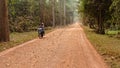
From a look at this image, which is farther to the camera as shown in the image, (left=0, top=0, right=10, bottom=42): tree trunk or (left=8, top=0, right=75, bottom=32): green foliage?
(left=8, top=0, right=75, bottom=32): green foliage

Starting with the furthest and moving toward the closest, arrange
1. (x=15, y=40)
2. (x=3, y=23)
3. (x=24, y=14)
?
(x=24, y=14), (x=15, y=40), (x=3, y=23)

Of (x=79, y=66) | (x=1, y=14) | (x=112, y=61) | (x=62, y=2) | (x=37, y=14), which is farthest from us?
(x=62, y=2)

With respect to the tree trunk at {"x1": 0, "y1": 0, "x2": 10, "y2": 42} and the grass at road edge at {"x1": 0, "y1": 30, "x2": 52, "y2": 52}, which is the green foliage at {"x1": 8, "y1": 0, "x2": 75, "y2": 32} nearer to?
the grass at road edge at {"x1": 0, "y1": 30, "x2": 52, "y2": 52}

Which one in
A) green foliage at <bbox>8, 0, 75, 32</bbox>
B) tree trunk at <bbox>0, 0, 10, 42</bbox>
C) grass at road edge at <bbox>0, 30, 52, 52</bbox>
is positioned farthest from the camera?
green foliage at <bbox>8, 0, 75, 32</bbox>

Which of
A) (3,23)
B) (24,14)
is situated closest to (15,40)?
(3,23)

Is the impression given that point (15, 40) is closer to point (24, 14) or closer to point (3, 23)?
point (3, 23)

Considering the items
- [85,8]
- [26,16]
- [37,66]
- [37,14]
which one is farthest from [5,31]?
[37,14]

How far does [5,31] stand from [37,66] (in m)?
13.5

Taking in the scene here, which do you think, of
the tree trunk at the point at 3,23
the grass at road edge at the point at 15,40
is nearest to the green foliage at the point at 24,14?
the grass at road edge at the point at 15,40

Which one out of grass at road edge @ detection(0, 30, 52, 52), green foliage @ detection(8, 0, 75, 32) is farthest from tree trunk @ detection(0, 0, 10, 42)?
green foliage @ detection(8, 0, 75, 32)

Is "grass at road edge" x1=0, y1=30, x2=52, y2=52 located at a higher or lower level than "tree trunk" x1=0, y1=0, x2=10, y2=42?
lower

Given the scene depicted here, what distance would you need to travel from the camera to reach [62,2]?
108625 mm

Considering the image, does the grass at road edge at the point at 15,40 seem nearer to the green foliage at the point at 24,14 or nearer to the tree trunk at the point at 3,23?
the tree trunk at the point at 3,23

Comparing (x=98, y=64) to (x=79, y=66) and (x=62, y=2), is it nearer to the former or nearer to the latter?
(x=79, y=66)
